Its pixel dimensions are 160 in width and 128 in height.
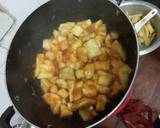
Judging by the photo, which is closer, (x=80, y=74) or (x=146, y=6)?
(x=80, y=74)

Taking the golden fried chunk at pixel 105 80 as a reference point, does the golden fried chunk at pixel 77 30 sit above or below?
above

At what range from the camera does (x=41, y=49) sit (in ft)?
2.65

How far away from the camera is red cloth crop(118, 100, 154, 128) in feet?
2.43

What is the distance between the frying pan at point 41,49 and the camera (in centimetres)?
71

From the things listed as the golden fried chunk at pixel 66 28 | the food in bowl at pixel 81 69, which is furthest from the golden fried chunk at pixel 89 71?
the golden fried chunk at pixel 66 28

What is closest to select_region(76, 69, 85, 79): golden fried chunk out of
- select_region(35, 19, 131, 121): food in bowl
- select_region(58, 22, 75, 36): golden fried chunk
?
select_region(35, 19, 131, 121): food in bowl

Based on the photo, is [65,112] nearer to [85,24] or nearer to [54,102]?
[54,102]

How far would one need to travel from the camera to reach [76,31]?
2.59 feet

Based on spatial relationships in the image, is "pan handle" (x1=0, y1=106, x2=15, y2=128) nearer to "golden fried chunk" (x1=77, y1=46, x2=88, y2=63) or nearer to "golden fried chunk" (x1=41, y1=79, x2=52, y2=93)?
"golden fried chunk" (x1=41, y1=79, x2=52, y2=93)

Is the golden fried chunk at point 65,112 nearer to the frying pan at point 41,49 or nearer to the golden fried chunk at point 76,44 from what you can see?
the frying pan at point 41,49

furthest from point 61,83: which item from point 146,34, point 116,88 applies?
point 146,34

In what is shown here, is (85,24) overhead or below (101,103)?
overhead

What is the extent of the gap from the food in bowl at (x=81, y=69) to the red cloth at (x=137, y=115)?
0.07 meters

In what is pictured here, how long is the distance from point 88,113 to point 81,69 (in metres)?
0.10
